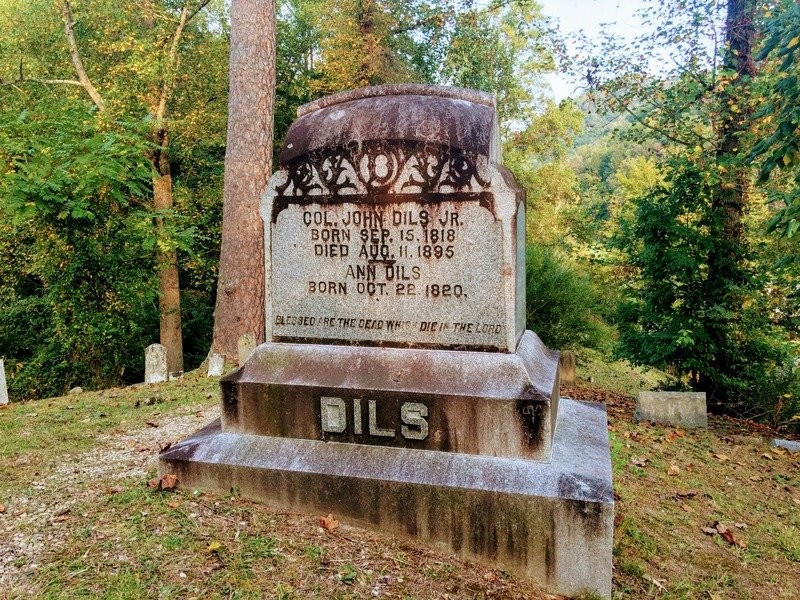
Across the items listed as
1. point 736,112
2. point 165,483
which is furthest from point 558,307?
point 165,483

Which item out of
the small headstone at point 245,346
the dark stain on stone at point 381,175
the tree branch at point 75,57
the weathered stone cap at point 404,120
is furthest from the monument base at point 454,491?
the tree branch at point 75,57

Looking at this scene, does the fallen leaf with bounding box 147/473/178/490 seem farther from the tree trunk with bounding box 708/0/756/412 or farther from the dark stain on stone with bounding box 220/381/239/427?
the tree trunk with bounding box 708/0/756/412

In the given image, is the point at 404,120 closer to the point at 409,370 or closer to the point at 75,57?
the point at 409,370

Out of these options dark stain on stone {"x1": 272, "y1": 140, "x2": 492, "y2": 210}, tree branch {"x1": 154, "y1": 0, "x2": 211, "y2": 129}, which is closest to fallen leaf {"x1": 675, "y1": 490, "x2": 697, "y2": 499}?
dark stain on stone {"x1": 272, "y1": 140, "x2": 492, "y2": 210}

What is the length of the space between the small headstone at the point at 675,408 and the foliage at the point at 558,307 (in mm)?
3113

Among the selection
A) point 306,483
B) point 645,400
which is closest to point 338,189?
point 306,483

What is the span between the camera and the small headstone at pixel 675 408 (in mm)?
6895

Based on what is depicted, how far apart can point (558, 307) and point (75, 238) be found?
847cm

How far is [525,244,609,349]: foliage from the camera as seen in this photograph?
32.9 ft

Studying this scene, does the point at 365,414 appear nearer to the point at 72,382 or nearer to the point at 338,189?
the point at 338,189

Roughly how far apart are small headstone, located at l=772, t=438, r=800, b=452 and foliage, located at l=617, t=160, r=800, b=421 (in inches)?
46.3

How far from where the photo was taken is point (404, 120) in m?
3.46

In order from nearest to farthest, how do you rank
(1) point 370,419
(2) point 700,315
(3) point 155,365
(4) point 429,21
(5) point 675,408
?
1. (1) point 370,419
2. (5) point 675,408
3. (2) point 700,315
4. (3) point 155,365
5. (4) point 429,21

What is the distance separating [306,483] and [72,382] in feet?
31.7
